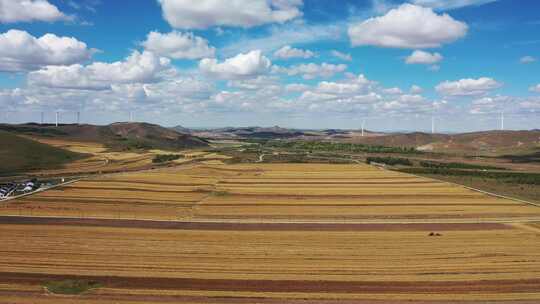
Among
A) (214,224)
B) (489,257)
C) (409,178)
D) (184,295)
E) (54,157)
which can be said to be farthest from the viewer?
(54,157)

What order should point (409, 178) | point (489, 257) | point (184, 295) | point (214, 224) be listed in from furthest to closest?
point (409, 178) < point (214, 224) < point (489, 257) < point (184, 295)

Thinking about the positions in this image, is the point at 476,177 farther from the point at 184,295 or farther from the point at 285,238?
the point at 184,295

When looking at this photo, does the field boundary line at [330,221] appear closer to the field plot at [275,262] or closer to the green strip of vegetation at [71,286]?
the field plot at [275,262]

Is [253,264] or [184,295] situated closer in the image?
[184,295]

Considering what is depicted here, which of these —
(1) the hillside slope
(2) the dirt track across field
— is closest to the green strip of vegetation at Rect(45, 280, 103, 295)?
(2) the dirt track across field

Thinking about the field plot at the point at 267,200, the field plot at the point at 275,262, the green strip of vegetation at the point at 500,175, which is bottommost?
the field plot at the point at 275,262

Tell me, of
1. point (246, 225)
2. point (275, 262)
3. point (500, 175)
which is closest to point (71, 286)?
point (275, 262)

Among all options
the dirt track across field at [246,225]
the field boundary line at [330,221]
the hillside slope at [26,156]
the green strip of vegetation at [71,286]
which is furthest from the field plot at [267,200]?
the hillside slope at [26,156]

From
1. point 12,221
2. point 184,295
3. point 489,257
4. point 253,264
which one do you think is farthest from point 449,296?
point 12,221
